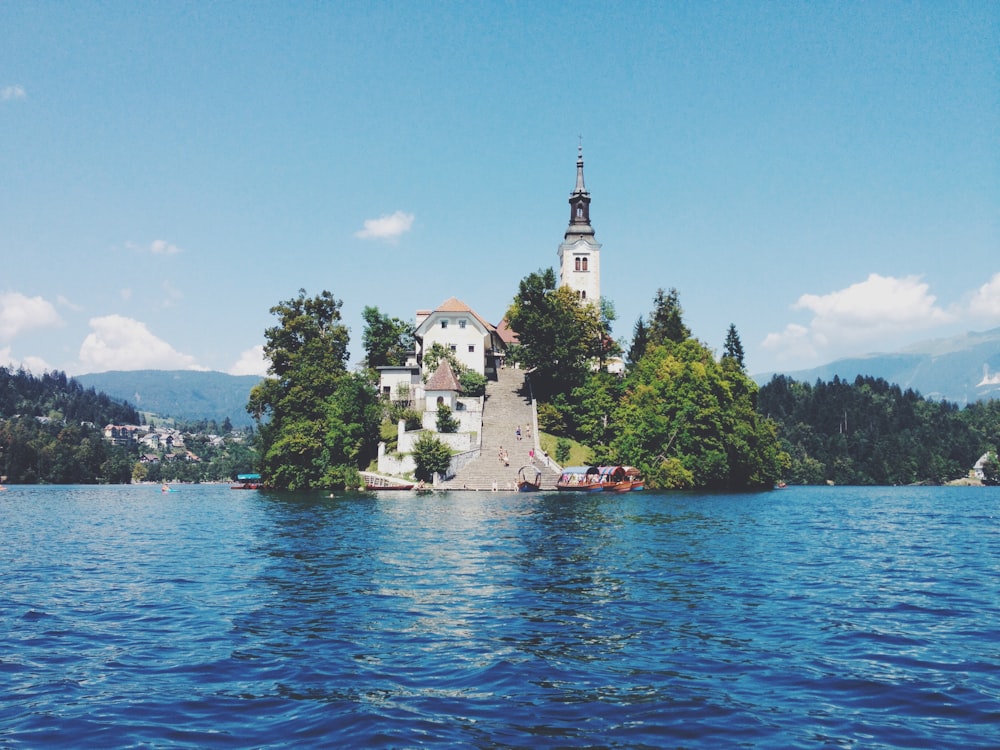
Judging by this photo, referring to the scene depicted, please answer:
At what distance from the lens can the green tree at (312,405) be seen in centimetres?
6956

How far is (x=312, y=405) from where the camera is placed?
72.4m

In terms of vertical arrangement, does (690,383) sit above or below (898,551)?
above

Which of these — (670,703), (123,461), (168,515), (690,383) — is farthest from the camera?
(123,461)

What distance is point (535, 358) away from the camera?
75062 mm

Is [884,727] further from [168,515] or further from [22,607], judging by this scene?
[168,515]

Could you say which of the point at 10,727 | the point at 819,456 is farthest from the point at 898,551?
the point at 819,456

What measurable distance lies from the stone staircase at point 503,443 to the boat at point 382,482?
342 cm

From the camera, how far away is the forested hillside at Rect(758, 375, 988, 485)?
13762 cm

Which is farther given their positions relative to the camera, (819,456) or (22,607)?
(819,456)

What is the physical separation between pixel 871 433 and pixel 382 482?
12277 centimetres

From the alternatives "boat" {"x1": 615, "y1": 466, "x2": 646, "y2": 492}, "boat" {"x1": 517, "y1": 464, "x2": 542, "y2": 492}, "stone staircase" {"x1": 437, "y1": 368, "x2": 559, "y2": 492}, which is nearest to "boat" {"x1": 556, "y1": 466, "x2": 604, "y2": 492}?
"stone staircase" {"x1": 437, "y1": 368, "x2": 559, "y2": 492}

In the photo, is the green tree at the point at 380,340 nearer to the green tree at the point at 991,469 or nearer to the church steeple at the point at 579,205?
the church steeple at the point at 579,205

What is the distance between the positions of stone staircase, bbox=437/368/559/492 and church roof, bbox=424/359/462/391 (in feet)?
16.2

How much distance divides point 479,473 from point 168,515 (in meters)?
24.8
